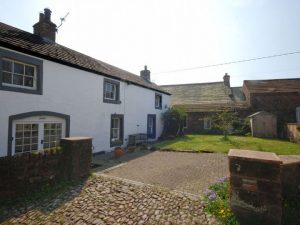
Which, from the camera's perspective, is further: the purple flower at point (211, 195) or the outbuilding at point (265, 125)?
the outbuilding at point (265, 125)

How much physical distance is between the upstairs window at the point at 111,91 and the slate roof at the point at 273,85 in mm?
19175

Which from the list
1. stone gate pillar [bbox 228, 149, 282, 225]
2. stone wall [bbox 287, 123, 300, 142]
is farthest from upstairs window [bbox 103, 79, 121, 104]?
stone wall [bbox 287, 123, 300, 142]

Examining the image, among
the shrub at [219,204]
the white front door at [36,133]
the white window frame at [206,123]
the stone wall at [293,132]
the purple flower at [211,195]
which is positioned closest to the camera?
the shrub at [219,204]

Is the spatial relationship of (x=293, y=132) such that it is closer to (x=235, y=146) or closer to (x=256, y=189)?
(x=235, y=146)

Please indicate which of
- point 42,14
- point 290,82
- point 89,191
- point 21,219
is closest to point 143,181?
point 89,191

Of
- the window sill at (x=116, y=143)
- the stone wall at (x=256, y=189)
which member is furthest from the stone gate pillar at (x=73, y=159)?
the window sill at (x=116, y=143)

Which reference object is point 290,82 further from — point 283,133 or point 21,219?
point 21,219

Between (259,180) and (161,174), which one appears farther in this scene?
(161,174)

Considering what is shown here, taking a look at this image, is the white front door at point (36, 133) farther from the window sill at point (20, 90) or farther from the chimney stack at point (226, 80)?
the chimney stack at point (226, 80)

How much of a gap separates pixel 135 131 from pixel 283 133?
16494mm

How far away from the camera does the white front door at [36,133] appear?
8844mm

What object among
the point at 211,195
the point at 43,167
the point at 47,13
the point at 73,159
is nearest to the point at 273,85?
the point at 211,195

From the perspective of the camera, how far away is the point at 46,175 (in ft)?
22.2

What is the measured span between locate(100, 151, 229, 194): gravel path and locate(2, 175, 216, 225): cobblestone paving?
3.47 ft
